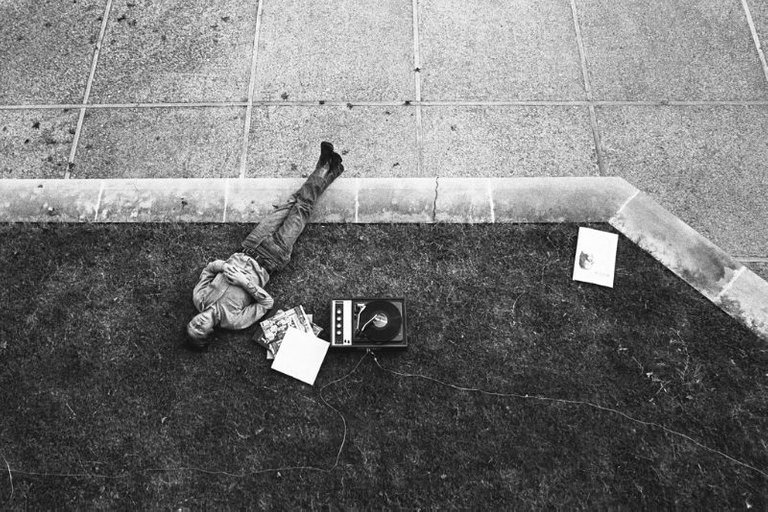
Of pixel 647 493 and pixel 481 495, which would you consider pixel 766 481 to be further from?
pixel 481 495

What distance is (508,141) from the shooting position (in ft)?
17.7

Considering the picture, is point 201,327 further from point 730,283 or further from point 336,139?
point 730,283

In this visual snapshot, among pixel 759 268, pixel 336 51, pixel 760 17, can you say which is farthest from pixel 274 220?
pixel 760 17

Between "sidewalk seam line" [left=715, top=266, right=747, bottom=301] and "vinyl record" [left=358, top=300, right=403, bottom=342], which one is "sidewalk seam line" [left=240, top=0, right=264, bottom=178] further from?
"sidewalk seam line" [left=715, top=266, right=747, bottom=301]

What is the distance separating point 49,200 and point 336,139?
2762mm

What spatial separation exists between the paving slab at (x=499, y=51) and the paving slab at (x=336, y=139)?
1.78 ft

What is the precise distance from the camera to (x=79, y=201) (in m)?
5.14

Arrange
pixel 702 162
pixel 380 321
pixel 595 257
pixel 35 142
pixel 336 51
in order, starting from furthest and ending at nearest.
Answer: pixel 336 51 < pixel 35 142 < pixel 702 162 < pixel 595 257 < pixel 380 321

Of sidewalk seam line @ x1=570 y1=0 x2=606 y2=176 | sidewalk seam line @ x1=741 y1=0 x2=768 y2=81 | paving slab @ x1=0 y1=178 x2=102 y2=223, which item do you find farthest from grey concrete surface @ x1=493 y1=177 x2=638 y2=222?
paving slab @ x1=0 y1=178 x2=102 y2=223

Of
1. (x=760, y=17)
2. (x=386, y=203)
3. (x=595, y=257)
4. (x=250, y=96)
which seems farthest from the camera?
(x=760, y=17)

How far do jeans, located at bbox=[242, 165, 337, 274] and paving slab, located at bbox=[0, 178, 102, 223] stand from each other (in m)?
1.63

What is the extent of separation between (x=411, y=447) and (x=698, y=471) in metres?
2.31

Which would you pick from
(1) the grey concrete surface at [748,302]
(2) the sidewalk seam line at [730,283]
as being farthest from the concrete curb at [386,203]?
(1) the grey concrete surface at [748,302]

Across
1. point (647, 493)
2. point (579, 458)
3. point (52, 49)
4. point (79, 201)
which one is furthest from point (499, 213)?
point (52, 49)
